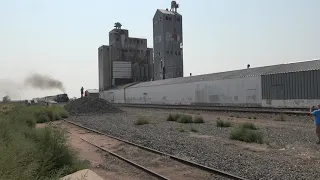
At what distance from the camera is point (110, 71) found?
96375mm

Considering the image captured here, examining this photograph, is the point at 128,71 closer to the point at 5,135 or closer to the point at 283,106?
the point at 283,106

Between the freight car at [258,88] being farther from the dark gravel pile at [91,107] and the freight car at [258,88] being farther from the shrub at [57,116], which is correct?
the shrub at [57,116]

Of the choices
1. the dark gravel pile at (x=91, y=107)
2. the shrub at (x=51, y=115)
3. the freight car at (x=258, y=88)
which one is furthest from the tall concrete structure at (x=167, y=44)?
the shrub at (x=51, y=115)

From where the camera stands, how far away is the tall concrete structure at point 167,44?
292 feet

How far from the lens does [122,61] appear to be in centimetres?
9556

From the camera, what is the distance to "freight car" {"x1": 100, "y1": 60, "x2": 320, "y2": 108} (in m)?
32.7

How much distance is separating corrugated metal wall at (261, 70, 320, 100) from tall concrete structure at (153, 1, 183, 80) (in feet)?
168

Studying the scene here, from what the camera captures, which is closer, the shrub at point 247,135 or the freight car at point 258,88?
the shrub at point 247,135

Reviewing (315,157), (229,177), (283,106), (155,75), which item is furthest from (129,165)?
(155,75)

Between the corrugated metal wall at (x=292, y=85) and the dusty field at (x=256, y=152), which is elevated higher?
the corrugated metal wall at (x=292, y=85)

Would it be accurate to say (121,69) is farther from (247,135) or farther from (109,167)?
(109,167)

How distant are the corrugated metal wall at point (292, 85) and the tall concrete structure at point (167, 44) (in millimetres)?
51074

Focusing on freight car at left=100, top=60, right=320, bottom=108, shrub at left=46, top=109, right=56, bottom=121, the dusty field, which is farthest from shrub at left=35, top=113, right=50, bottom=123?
freight car at left=100, top=60, right=320, bottom=108

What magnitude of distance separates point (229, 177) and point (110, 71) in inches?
3520
